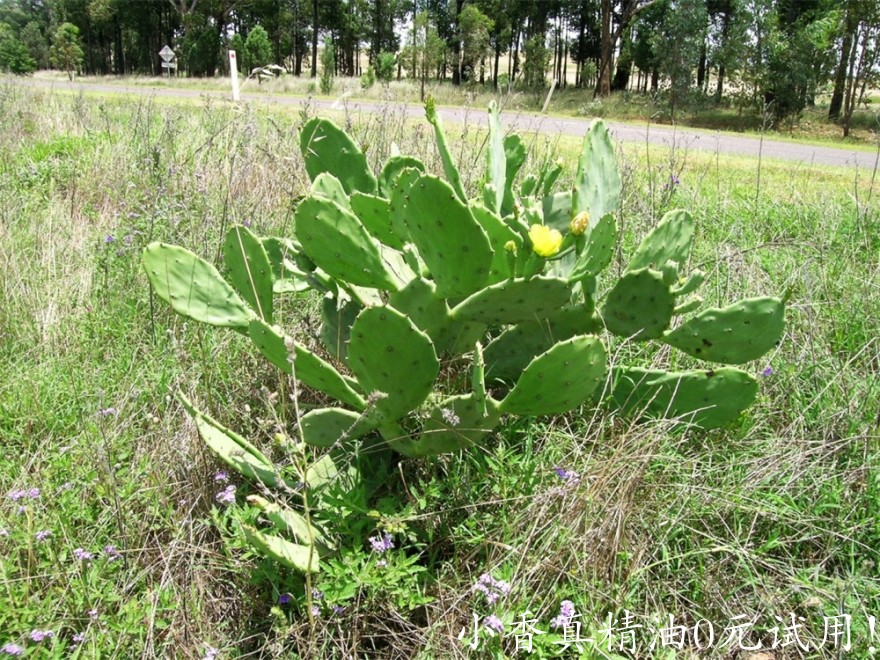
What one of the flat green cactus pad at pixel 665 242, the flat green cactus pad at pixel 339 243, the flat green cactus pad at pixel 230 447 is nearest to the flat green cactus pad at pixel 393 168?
the flat green cactus pad at pixel 339 243

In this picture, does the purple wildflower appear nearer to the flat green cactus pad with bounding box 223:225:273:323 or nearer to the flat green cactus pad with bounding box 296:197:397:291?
the flat green cactus pad with bounding box 296:197:397:291

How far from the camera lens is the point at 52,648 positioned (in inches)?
44.9

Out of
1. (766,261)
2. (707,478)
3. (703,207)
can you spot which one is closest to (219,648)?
(707,478)

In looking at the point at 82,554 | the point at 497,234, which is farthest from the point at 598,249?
the point at 82,554

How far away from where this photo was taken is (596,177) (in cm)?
176

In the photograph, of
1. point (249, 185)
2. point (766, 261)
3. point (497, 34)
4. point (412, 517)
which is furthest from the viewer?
point (497, 34)

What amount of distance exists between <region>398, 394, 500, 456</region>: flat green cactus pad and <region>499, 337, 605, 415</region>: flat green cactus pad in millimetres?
56

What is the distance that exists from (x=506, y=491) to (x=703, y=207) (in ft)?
9.38

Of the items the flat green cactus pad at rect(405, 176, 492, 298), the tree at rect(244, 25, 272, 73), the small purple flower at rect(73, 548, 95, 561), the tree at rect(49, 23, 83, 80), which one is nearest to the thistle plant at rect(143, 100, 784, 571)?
the flat green cactus pad at rect(405, 176, 492, 298)

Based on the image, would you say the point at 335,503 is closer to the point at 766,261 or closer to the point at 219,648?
the point at 219,648

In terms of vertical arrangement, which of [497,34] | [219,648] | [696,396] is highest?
[497,34]

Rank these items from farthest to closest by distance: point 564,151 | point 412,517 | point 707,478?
point 564,151 < point 707,478 < point 412,517

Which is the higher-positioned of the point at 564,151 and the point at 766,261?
the point at 564,151

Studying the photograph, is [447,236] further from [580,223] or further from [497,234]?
[580,223]
